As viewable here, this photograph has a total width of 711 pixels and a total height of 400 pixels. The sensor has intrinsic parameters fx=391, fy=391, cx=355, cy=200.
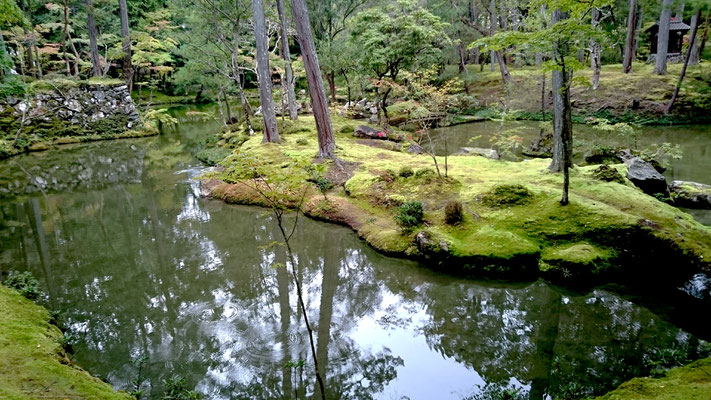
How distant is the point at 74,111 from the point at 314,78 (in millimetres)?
17006

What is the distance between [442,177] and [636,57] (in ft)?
90.0

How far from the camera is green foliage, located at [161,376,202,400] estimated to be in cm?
418

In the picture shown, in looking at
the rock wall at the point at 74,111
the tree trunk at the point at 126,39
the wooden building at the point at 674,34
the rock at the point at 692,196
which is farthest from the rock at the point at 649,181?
the tree trunk at the point at 126,39

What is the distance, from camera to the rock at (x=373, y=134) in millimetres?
16281

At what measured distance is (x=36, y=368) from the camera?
3.66m

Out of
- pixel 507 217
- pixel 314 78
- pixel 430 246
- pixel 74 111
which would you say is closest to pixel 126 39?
pixel 74 111

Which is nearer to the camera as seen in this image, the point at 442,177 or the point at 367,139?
the point at 442,177

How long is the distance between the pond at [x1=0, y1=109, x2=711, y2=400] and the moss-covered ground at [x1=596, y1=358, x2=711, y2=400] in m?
0.84

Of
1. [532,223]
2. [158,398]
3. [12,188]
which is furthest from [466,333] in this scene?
[12,188]

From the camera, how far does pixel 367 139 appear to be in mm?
16109

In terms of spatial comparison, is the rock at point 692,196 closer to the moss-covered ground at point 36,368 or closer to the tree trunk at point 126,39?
the moss-covered ground at point 36,368

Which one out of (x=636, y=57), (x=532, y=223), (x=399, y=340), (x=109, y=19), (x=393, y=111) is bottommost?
(x=399, y=340)

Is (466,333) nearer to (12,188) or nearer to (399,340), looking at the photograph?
(399,340)

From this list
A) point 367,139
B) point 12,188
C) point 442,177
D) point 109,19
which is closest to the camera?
point 442,177
